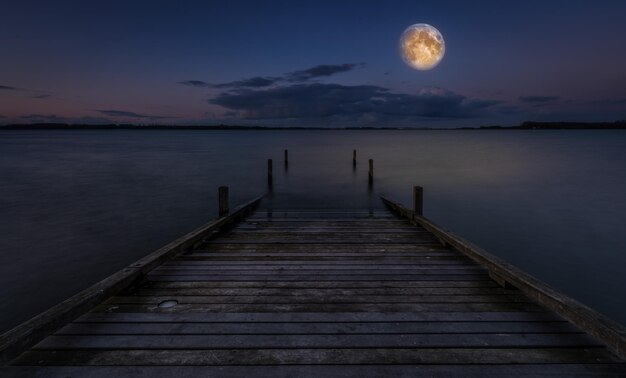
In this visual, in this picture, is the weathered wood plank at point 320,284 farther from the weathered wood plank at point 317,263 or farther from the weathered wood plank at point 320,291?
the weathered wood plank at point 317,263

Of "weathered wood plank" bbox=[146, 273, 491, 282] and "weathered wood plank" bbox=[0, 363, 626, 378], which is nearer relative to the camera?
"weathered wood plank" bbox=[0, 363, 626, 378]

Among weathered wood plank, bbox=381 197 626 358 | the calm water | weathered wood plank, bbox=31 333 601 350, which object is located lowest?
the calm water

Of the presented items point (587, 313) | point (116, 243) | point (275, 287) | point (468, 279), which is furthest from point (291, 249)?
point (116, 243)

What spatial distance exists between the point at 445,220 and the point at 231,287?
12.7 meters

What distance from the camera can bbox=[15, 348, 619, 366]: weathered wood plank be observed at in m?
3.12

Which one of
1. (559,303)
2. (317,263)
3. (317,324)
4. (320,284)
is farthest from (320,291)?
(559,303)

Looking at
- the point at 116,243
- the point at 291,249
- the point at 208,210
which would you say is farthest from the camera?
the point at 208,210

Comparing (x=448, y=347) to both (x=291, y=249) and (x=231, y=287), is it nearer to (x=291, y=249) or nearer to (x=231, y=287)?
(x=231, y=287)

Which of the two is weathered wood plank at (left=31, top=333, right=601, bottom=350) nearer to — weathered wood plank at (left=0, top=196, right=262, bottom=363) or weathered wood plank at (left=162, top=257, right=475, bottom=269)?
weathered wood plank at (left=0, top=196, right=262, bottom=363)

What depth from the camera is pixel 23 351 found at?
10.4 ft

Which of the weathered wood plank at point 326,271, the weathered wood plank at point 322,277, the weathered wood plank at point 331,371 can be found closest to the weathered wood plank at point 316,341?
the weathered wood plank at point 331,371

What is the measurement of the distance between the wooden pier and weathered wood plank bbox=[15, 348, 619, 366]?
10mm

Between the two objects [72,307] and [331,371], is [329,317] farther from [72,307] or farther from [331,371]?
[72,307]

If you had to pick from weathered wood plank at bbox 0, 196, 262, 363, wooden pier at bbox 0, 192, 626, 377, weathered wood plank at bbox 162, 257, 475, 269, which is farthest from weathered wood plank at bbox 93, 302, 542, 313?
weathered wood plank at bbox 162, 257, 475, 269
